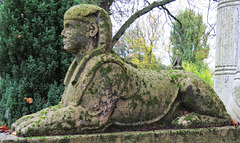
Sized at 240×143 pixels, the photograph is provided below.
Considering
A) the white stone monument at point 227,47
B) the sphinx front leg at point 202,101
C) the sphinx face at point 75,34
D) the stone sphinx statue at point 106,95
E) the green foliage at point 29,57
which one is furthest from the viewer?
the white stone monument at point 227,47

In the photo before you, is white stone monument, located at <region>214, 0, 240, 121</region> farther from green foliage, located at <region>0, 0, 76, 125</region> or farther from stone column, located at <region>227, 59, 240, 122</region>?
green foliage, located at <region>0, 0, 76, 125</region>

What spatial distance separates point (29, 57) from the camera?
15.6 feet

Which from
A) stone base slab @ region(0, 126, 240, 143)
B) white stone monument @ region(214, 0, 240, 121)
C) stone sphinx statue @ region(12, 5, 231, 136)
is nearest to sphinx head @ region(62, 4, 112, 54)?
stone sphinx statue @ region(12, 5, 231, 136)

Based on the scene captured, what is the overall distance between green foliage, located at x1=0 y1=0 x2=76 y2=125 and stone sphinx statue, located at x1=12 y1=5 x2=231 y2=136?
1.96 meters

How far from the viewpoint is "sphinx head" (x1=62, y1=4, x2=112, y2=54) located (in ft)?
9.46

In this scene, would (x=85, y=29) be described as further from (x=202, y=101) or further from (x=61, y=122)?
(x=202, y=101)

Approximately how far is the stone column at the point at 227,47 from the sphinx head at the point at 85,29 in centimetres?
347

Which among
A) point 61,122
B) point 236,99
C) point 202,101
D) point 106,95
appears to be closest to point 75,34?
point 106,95

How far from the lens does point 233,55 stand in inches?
209

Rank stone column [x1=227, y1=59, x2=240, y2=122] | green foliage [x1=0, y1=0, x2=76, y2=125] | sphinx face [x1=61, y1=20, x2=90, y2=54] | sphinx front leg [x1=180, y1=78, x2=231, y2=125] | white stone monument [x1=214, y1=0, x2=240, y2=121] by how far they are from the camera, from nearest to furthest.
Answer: sphinx face [x1=61, y1=20, x2=90, y2=54], sphinx front leg [x1=180, y1=78, x2=231, y2=125], stone column [x1=227, y1=59, x2=240, y2=122], green foliage [x1=0, y1=0, x2=76, y2=125], white stone monument [x1=214, y1=0, x2=240, y2=121]

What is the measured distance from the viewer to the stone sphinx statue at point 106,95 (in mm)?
2510

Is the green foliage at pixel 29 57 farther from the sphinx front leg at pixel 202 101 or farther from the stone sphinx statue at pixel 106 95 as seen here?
the sphinx front leg at pixel 202 101

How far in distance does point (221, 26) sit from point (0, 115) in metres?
5.23

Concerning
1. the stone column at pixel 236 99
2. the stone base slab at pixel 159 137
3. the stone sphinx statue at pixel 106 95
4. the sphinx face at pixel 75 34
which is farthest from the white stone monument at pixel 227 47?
the sphinx face at pixel 75 34
